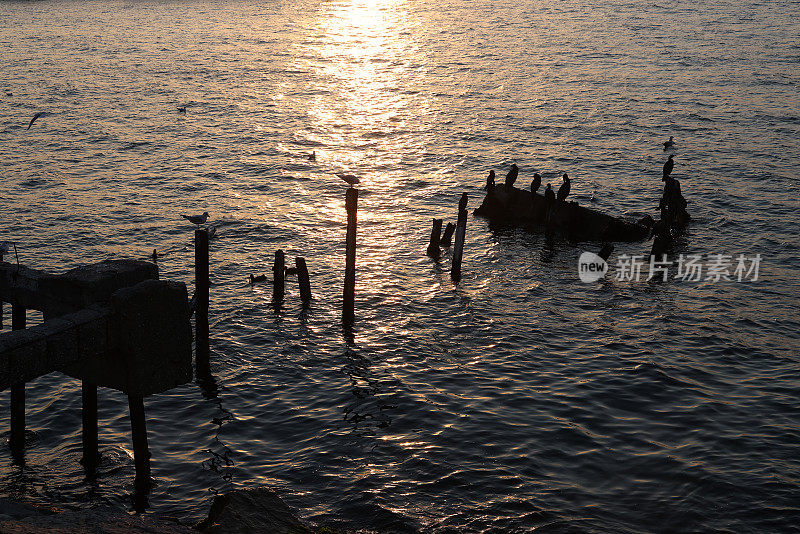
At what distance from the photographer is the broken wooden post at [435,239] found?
103 ft

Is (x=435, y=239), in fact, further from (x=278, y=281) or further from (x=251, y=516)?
(x=251, y=516)

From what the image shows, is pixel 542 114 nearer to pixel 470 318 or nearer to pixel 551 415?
pixel 470 318

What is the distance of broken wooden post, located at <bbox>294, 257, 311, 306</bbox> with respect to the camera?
86.5 feet

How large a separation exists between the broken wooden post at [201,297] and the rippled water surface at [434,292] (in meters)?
1.03

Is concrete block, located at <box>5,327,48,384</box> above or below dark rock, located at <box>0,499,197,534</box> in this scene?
above

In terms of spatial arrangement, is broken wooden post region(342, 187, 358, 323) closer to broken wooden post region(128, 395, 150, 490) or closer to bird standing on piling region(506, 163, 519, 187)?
broken wooden post region(128, 395, 150, 490)

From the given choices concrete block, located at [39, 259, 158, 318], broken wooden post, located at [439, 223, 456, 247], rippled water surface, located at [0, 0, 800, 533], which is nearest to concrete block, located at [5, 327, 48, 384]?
concrete block, located at [39, 259, 158, 318]

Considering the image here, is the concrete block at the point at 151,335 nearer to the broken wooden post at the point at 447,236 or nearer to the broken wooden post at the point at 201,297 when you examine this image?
the broken wooden post at the point at 201,297

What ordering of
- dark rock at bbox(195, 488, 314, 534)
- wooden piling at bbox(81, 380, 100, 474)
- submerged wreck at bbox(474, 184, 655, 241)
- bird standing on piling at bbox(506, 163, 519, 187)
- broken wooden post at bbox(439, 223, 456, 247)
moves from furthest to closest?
bird standing on piling at bbox(506, 163, 519, 187) < submerged wreck at bbox(474, 184, 655, 241) < broken wooden post at bbox(439, 223, 456, 247) < wooden piling at bbox(81, 380, 100, 474) < dark rock at bbox(195, 488, 314, 534)

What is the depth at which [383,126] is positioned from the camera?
53719 mm

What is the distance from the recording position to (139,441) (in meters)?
16.1

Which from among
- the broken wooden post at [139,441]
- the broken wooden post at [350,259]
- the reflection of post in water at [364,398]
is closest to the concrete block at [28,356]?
the broken wooden post at [139,441]

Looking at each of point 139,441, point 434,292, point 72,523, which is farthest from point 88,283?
point 434,292

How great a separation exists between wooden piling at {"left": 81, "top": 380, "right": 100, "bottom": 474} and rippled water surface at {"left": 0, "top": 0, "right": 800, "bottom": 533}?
0.39 m
